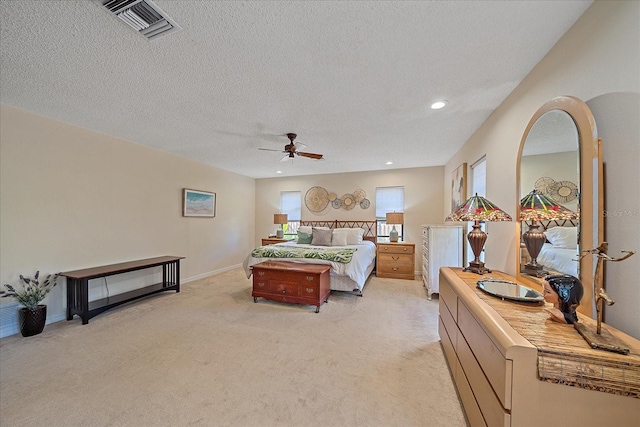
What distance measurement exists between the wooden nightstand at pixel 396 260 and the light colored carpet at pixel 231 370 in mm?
1724

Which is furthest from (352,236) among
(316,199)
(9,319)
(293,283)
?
(9,319)

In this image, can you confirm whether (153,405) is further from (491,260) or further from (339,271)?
(491,260)

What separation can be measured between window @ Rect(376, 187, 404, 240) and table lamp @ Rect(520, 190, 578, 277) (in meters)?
3.87

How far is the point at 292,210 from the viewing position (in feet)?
21.4

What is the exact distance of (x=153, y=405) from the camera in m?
1.61

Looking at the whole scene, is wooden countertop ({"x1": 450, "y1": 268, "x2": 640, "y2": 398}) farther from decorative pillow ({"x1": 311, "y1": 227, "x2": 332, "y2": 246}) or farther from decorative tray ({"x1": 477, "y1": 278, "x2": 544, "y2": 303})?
decorative pillow ({"x1": 311, "y1": 227, "x2": 332, "y2": 246})

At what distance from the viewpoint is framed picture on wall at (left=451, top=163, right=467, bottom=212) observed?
3478 millimetres

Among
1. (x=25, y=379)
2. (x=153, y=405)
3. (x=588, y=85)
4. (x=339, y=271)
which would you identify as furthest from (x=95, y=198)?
(x=588, y=85)

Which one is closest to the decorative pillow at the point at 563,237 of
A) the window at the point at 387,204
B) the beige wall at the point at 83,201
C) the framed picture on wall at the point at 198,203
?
the window at the point at 387,204

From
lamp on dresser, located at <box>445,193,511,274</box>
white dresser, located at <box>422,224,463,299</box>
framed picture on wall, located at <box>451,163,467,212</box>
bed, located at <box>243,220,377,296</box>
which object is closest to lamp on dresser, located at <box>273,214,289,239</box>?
bed, located at <box>243,220,377,296</box>

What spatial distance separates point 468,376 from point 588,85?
70.3 inches

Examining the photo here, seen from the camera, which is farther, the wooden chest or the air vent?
the wooden chest

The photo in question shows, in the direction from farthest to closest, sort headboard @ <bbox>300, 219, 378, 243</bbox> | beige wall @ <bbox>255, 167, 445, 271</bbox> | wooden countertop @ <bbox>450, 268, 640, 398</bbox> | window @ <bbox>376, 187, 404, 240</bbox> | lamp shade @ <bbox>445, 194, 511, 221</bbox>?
headboard @ <bbox>300, 219, 378, 243</bbox> → window @ <bbox>376, 187, 404, 240</bbox> → beige wall @ <bbox>255, 167, 445, 271</bbox> → lamp shade @ <bbox>445, 194, 511, 221</bbox> → wooden countertop @ <bbox>450, 268, 640, 398</bbox>

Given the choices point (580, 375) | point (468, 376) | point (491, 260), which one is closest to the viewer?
point (580, 375)
